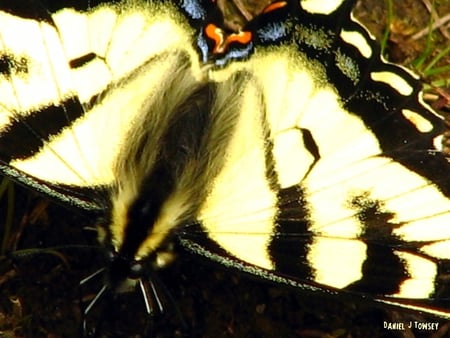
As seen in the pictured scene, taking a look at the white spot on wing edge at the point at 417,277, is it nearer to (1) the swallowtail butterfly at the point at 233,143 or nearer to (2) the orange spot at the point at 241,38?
(1) the swallowtail butterfly at the point at 233,143

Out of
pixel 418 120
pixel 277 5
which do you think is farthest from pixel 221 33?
pixel 418 120

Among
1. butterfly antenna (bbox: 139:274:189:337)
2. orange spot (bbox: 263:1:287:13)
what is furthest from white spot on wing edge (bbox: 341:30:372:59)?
butterfly antenna (bbox: 139:274:189:337)

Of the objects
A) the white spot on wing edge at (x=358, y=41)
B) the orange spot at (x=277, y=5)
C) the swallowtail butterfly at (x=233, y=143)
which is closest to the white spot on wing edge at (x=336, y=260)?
the swallowtail butterfly at (x=233, y=143)

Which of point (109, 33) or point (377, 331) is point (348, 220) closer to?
point (377, 331)

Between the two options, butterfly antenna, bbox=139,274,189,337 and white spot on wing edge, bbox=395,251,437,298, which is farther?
butterfly antenna, bbox=139,274,189,337

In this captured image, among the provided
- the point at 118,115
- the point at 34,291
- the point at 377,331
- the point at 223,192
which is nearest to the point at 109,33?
the point at 118,115

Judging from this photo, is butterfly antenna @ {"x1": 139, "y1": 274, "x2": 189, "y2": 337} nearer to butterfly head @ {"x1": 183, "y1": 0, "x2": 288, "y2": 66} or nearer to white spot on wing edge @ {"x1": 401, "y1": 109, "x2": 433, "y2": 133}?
butterfly head @ {"x1": 183, "y1": 0, "x2": 288, "y2": 66}

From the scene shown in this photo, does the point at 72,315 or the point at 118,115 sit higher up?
the point at 118,115

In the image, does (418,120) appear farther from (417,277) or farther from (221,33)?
(221,33)
